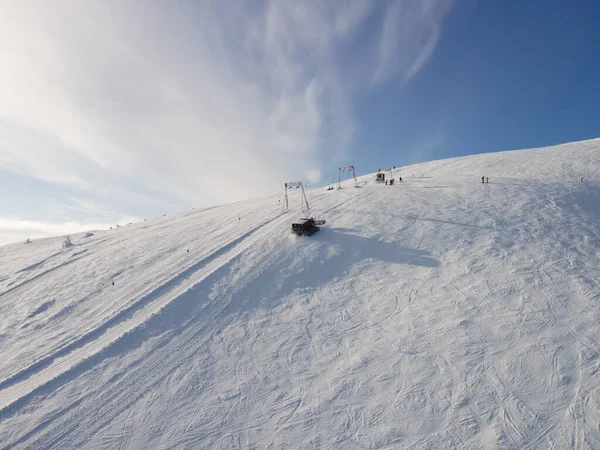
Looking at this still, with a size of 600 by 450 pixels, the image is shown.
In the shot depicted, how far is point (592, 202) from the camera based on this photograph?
76.7 ft

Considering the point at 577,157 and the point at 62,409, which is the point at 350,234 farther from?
the point at 577,157

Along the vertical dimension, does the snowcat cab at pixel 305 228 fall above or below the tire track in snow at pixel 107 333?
above

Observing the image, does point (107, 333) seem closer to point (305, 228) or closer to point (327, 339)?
point (327, 339)

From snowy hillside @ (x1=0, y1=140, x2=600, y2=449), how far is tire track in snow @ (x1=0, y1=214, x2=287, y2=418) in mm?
89

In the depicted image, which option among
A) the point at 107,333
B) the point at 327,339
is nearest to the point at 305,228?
the point at 327,339

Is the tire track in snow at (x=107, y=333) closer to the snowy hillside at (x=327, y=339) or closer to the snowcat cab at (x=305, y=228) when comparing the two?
the snowy hillside at (x=327, y=339)

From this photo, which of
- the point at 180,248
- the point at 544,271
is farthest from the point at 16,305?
the point at 544,271

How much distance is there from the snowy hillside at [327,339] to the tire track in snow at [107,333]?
0.29 feet

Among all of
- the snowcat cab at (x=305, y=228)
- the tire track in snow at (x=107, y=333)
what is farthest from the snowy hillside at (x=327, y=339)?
the snowcat cab at (x=305, y=228)

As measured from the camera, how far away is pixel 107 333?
14047mm

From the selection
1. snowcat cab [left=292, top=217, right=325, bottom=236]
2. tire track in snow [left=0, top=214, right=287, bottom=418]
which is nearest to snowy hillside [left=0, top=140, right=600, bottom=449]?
tire track in snow [left=0, top=214, right=287, bottom=418]

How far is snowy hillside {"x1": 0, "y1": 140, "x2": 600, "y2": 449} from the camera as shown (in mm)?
9406

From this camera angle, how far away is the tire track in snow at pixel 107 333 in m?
11.4

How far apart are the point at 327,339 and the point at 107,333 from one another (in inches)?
464
